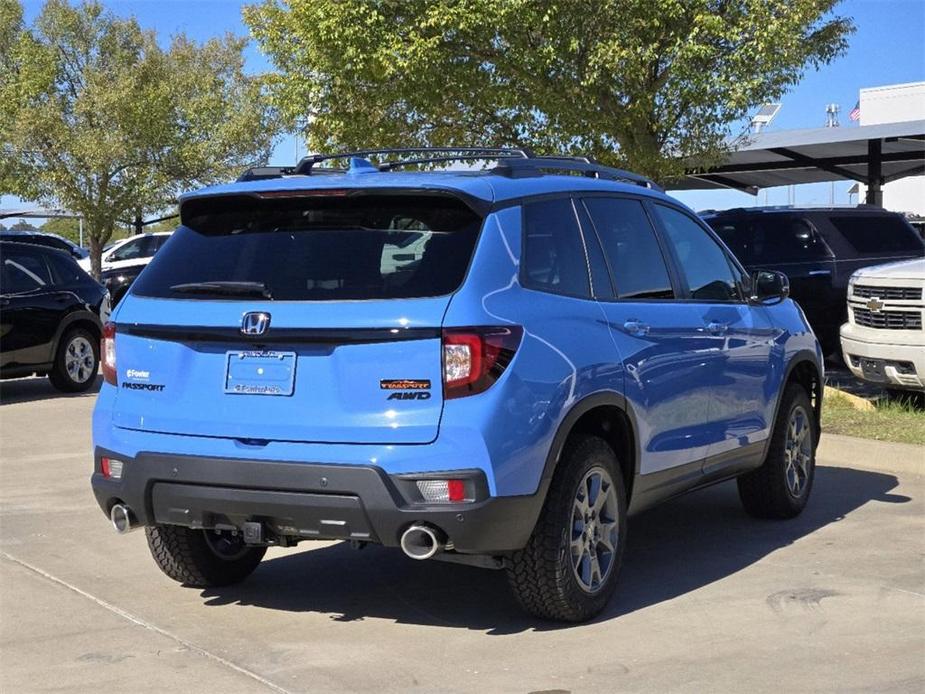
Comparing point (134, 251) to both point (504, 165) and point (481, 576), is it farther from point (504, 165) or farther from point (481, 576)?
point (504, 165)

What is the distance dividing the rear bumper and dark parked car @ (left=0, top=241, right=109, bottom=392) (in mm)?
9072

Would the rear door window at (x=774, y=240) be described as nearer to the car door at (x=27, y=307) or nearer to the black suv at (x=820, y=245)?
the black suv at (x=820, y=245)

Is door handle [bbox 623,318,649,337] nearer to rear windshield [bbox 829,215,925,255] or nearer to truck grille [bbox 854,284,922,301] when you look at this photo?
truck grille [bbox 854,284,922,301]

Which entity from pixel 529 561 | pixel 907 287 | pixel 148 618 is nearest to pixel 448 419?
pixel 529 561

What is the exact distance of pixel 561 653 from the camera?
533cm

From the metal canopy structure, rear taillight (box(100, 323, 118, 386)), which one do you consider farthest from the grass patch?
A: the metal canopy structure

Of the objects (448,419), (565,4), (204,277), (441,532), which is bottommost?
(441,532)

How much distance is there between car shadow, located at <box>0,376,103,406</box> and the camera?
48.9ft

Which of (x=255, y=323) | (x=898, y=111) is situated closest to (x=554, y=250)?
(x=255, y=323)

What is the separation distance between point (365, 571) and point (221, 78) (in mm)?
38273

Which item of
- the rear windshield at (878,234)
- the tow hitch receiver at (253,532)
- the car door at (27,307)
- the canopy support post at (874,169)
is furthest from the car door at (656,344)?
the canopy support post at (874,169)

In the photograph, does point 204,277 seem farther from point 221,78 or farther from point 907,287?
point 221,78

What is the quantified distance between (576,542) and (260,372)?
56.4 inches

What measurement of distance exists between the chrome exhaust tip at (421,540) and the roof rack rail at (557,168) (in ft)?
5.26
